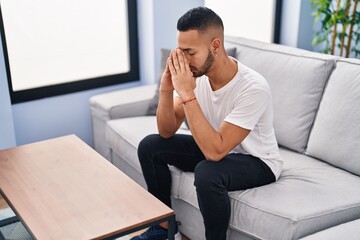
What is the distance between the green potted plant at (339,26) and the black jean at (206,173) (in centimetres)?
146

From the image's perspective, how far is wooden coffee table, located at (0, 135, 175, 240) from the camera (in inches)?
58.4

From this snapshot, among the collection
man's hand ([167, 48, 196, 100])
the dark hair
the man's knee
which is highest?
the dark hair

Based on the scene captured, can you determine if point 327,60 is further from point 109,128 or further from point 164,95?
point 109,128

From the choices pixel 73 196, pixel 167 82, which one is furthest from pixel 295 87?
pixel 73 196

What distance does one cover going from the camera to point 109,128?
2537mm

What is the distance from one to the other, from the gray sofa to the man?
0.08 metres

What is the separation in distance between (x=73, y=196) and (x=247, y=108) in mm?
712

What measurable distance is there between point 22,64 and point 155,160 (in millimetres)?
1304

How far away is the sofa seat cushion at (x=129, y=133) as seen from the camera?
2.29 meters

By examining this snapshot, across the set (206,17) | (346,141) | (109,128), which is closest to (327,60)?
(346,141)

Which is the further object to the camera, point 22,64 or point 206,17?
point 22,64

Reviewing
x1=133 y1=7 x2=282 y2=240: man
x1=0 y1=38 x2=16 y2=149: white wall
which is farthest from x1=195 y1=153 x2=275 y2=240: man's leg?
x1=0 y1=38 x2=16 y2=149: white wall

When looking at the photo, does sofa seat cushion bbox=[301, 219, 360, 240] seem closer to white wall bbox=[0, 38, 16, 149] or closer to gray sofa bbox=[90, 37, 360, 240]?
gray sofa bbox=[90, 37, 360, 240]

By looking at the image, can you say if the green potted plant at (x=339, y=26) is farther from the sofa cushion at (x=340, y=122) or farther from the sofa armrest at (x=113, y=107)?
the sofa armrest at (x=113, y=107)
